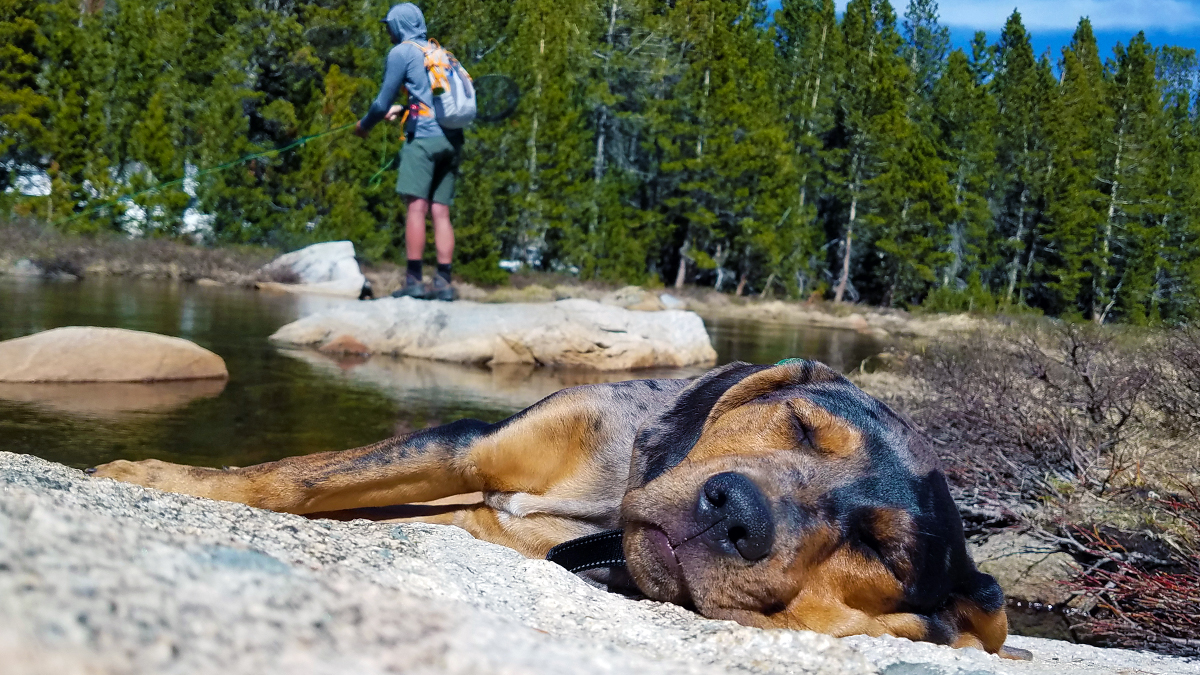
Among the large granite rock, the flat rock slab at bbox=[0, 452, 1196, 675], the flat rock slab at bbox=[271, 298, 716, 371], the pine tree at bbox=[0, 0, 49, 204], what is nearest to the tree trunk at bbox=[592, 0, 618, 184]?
the pine tree at bbox=[0, 0, 49, 204]

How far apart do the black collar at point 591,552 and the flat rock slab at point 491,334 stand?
5.74m

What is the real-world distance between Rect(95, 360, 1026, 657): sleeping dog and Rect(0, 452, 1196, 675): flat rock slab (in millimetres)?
358

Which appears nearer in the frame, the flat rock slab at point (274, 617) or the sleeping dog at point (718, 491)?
the flat rock slab at point (274, 617)

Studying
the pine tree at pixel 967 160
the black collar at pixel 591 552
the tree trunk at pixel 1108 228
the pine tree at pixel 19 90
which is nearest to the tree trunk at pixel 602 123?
the pine tree at pixel 967 160

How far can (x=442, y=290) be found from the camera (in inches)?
415

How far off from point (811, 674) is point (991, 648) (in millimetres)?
1187

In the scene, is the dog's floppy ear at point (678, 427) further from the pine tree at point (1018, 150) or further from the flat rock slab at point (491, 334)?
the pine tree at point (1018, 150)

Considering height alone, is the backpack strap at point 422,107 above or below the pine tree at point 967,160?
below

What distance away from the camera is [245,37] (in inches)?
1190

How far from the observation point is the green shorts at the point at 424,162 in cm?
991

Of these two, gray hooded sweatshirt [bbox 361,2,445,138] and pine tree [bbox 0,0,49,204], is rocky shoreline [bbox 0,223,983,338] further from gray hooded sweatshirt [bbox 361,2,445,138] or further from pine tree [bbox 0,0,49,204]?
pine tree [bbox 0,0,49,204]

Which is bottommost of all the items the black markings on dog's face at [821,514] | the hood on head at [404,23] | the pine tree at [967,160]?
the black markings on dog's face at [821,514]

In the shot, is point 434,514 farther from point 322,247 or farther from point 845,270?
point 845,270

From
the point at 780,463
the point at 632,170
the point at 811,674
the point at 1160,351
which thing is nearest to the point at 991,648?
the point at 780,463
